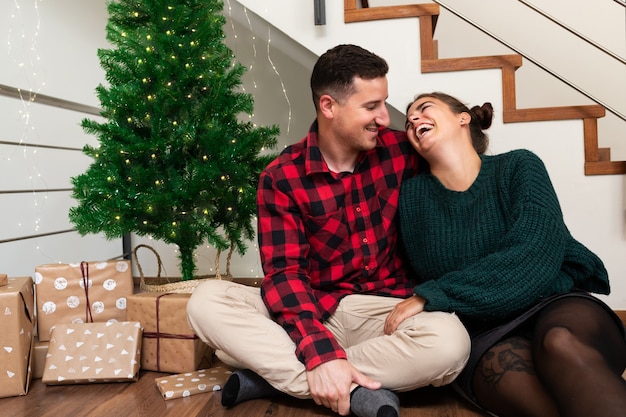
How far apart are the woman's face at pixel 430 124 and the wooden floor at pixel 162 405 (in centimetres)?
66

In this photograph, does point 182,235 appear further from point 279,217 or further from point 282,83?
point 282,83

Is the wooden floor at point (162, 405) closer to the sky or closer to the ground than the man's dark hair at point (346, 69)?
closer to the ground

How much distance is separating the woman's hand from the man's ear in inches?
22.3

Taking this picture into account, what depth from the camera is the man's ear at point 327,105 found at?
5.63 ft

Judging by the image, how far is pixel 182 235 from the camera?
7.23 feet

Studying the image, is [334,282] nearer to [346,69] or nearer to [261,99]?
[346,69]

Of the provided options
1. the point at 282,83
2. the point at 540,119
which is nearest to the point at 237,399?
the point at 540,119

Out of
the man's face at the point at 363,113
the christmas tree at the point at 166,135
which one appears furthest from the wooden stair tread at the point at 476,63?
the christmas tree at the point at 166,135

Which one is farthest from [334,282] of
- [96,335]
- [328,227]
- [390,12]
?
[390,12]

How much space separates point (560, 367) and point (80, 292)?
149cm

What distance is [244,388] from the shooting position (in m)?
1.54

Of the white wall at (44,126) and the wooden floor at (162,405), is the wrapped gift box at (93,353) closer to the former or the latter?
the wooden floor at (162,405)

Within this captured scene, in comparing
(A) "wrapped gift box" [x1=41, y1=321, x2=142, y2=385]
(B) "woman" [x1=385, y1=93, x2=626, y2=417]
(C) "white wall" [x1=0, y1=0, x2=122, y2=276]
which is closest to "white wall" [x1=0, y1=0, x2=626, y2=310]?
(C) "white wall" [x1=0, y1=0, x2=122, y2=276]

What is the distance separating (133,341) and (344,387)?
77 cm
